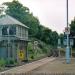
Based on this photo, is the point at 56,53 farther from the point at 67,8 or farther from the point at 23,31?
the point at 67,8

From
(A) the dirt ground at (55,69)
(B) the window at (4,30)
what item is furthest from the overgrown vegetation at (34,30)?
(A) the dirt ground at (55,69)

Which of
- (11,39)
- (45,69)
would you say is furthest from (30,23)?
(45,69)

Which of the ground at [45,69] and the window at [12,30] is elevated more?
the window at [12,30]

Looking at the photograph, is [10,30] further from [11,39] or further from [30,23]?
[30,23]

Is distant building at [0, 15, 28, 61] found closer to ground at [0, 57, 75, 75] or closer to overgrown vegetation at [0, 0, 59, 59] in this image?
ground at [0, 57, 75, 75]

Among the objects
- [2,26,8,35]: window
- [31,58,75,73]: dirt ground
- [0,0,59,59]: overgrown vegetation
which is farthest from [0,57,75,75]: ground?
[0,0,59,59]: overgrown vegetation

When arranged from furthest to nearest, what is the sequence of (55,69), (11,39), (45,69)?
1. (11,39)
2. (45,69)
3. (55,69)

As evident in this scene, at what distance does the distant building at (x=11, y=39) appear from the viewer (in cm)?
5056

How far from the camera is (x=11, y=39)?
50844 millimetres

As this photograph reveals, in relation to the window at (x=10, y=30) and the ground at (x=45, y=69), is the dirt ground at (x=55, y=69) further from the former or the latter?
the window at (x=10, y=30)

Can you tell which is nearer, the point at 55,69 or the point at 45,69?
the point at 55,69

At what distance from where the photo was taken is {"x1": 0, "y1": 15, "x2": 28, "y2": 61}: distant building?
5056 cm

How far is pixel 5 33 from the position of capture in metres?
53.8

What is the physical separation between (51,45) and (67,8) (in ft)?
167
